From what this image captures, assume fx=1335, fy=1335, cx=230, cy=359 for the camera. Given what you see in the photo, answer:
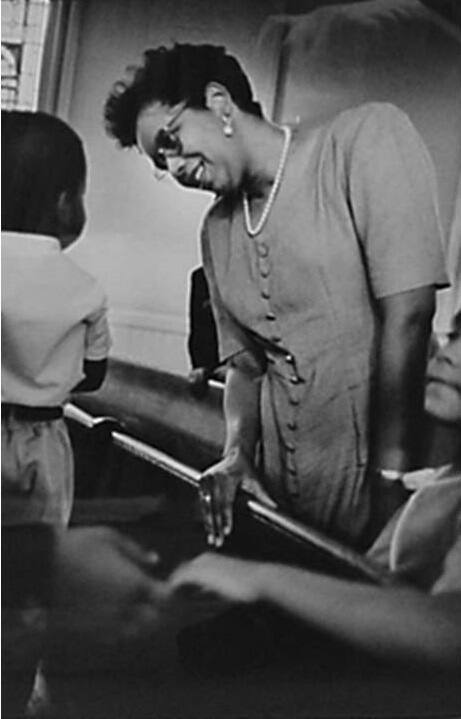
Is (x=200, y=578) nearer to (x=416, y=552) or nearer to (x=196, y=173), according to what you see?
(x=416, y=552)

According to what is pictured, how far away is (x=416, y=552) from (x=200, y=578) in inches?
15.8

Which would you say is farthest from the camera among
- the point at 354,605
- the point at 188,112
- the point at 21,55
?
the point at 354,605

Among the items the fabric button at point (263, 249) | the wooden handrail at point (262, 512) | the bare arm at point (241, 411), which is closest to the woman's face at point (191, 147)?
the fabric button at point (263, 249)

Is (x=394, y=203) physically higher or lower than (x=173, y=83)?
lower

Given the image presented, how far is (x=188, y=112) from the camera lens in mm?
2248

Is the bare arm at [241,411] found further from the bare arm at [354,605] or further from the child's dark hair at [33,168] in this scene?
the child's dark hair at [33,168]

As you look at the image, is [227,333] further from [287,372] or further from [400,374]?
[400,374]

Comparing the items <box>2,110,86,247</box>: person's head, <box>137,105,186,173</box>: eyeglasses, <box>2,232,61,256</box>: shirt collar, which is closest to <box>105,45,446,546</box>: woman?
<box>137,105,186,173</box>: eyeglasses

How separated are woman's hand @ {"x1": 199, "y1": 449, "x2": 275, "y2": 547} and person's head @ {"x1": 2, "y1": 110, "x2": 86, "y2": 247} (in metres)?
0.46

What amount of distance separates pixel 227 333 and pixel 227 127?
0.35 metres

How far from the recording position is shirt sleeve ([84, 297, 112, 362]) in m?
2.21

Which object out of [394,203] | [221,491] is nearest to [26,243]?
[221,491]

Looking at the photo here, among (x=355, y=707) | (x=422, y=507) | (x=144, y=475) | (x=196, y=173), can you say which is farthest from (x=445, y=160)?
(x=355, y=707)

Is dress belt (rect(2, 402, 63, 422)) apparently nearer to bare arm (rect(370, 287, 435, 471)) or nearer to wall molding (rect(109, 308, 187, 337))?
wall molding (rect(109, 308, 187, 337))
